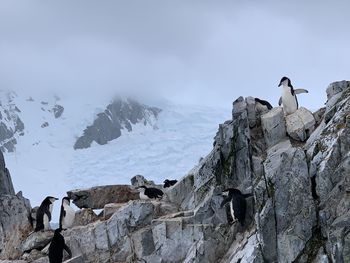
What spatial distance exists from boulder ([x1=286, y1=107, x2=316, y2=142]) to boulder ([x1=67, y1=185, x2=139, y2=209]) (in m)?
6.77

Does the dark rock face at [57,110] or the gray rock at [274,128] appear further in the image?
the dark rock face at [57,110]

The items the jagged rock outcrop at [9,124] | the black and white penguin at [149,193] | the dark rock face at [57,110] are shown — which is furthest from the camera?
the jagged rock outcrop at [9,124]

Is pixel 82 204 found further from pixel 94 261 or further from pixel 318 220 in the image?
pixel 318 220

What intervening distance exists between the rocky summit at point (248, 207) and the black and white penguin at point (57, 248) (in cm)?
45

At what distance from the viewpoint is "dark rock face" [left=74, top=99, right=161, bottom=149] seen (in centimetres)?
9248

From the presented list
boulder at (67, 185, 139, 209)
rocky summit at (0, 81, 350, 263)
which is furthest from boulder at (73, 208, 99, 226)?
boulder at (67, 185, 139, 209)

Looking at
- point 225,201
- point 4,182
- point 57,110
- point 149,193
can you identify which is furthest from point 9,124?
point 225,201

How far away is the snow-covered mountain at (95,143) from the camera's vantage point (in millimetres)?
65938

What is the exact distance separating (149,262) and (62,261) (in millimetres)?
2688

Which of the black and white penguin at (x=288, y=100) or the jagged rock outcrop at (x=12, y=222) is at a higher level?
the black and white penguin at (x=288, y=100)

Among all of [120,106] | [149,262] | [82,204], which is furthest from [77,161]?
[149,262]

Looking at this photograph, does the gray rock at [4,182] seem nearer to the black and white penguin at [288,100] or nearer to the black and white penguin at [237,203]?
the black and white penguin at [288,100]

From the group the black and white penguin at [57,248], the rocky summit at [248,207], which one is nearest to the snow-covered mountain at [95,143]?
the rocky summit at [248,207]

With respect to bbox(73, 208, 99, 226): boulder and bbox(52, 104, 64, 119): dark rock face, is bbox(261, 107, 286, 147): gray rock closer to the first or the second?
bbox(73, 208, 99, 226): boulder
